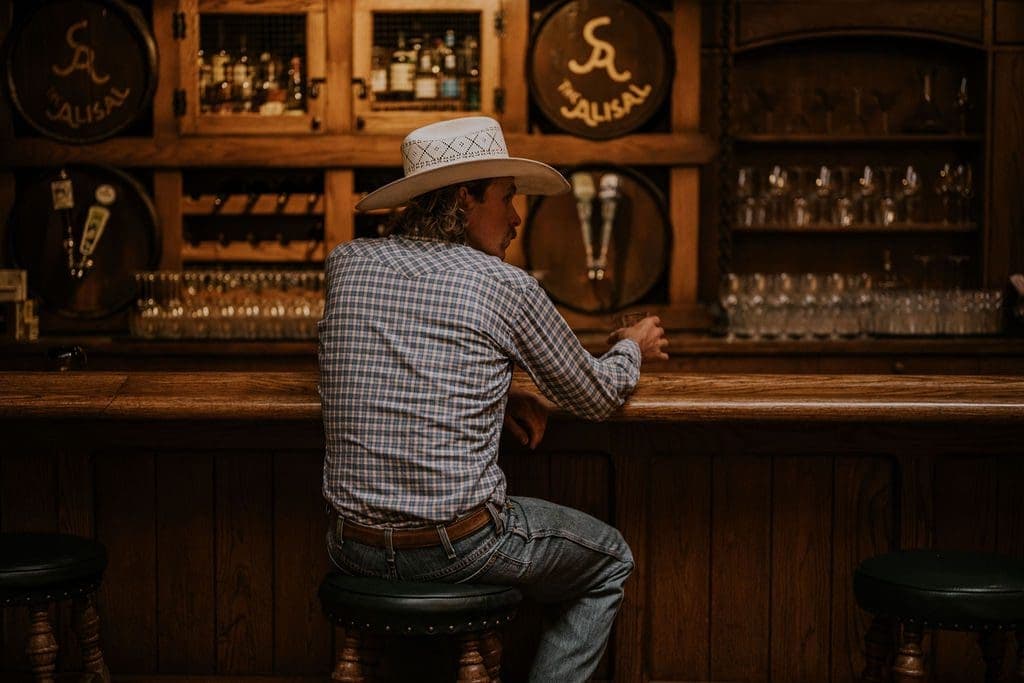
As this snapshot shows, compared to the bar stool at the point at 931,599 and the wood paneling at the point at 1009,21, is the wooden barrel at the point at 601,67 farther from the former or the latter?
the bar stool at the point at 931,599

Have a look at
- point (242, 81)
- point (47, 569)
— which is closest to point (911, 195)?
point (242, 81)

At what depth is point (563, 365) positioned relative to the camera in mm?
2273

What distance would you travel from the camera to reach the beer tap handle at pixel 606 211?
5172 mm

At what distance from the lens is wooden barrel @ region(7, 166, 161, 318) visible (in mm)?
5258

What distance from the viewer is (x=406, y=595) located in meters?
2.10

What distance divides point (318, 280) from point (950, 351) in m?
2.50

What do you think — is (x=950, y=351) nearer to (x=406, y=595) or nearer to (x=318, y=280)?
(x=318, y=280)

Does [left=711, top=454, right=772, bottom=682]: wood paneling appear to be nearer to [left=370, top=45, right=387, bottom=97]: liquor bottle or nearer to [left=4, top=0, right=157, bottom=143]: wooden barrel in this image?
[left=370, top=45, right=387, bottom=97]: liquor bottle

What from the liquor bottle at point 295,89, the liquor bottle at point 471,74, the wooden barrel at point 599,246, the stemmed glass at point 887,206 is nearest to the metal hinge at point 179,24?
the liquor bottle at point 295,89

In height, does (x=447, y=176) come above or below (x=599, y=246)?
above

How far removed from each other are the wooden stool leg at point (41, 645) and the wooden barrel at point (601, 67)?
3285 mm

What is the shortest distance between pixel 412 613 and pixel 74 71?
3.89 meters

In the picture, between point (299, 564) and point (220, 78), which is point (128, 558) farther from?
point (220, 78)

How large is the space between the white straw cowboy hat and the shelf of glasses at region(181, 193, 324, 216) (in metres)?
2.91
